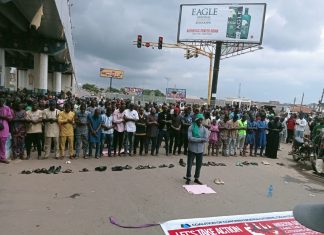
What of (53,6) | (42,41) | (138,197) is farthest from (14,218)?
(42,41)

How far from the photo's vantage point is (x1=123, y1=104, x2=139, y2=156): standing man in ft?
37.6

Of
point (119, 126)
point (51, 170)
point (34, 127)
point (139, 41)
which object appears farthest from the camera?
point (139, 41)

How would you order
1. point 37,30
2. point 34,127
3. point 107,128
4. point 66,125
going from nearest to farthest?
point 34,127 → point 66,125 → point 107,128 → point 37,30

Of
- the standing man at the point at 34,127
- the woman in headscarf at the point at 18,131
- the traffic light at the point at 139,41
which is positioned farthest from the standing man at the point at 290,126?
the woman in headscarf at the point at 18,131

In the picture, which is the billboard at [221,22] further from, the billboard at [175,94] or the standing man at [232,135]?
the standing man at [232,135]

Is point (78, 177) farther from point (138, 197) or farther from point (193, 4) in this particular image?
point (193, 4)

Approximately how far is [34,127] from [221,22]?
24.5 meters

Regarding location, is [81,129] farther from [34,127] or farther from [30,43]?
[30,43]

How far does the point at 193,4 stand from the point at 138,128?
75.5ft

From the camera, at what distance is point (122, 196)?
23.1 ft

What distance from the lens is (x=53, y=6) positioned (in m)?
11.6

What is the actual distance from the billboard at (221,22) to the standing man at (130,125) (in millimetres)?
21304

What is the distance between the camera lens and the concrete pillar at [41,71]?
20.6 meters

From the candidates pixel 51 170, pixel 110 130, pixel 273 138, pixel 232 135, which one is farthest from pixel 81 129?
pixel 273 138
